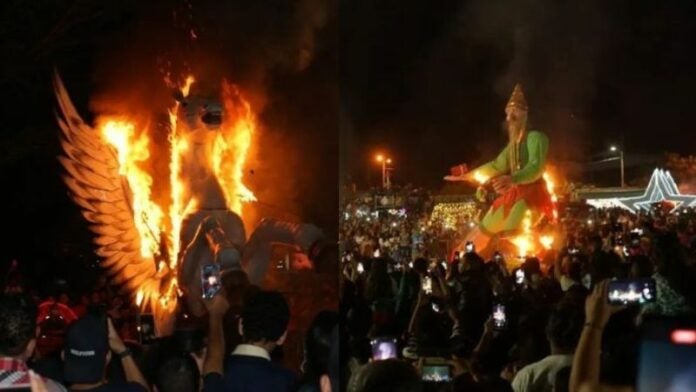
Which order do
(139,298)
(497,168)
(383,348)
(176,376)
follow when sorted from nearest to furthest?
1. (176,376)
2. (383,348)
3. (139,298)
4. (497,168)

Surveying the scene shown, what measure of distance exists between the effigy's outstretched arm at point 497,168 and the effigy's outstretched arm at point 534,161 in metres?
0.86

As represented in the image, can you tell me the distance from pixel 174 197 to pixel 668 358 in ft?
25.3

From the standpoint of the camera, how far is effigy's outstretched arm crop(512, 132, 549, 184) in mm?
21906

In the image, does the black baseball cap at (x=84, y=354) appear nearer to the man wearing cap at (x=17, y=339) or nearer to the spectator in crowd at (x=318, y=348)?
the man wearing cap at (x=17, y=339)

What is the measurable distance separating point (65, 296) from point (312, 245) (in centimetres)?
309

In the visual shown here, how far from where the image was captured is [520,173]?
22.0 metres

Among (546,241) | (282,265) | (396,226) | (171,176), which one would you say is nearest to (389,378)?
(282,265)

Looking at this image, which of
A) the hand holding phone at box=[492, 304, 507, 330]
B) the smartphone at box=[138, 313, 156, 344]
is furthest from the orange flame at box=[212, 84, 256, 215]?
the hand holding phone at box=[492, 304, 507, 330]

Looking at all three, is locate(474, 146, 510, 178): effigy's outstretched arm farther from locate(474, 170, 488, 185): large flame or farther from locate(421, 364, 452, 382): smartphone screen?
locate(421, 364, 452, 382): smartphone screen

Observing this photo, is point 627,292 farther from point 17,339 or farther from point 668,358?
point 17,339

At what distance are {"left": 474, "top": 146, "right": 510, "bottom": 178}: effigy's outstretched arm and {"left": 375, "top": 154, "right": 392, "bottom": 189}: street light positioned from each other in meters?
11.4

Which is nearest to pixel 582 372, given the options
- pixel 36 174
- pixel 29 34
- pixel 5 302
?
pixel 5 302

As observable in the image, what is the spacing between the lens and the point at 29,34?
11.5 meters

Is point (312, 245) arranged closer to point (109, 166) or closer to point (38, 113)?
point (109, 166)
